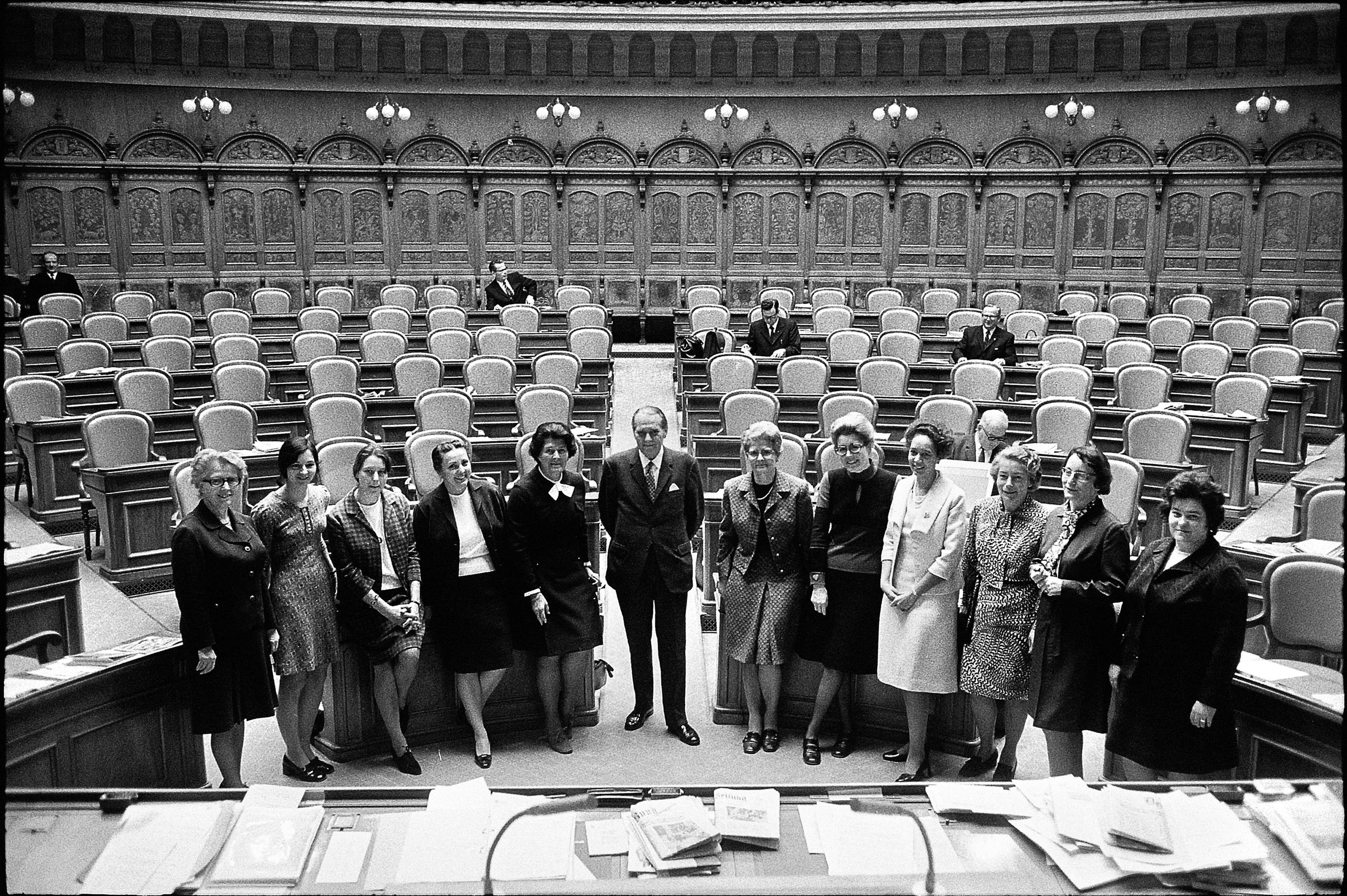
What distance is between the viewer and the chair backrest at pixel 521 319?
12188 millimetres

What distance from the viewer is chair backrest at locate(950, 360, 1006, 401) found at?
29.0ft

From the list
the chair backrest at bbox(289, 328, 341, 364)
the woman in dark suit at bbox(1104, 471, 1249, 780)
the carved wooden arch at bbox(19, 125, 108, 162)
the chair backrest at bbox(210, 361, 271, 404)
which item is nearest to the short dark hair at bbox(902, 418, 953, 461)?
the woman in dark suit at bbox(1104, 471, 1249, 780)

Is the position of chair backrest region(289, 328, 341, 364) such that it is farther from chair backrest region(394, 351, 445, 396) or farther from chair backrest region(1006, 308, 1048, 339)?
chair backrest region(1006, 308, 1048, 339)

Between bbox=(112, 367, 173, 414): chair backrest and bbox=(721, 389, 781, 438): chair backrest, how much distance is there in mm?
4548

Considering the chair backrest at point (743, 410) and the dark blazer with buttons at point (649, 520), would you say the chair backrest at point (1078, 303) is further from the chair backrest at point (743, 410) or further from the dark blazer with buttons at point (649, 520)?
the dark blazer with buttons at point (649, 520)

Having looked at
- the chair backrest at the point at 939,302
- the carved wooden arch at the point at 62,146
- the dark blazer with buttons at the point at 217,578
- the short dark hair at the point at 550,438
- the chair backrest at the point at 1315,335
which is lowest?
the dark blazer with buttons at the point at 217,578

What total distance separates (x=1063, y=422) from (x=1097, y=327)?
4.94 m

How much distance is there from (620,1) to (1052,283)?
780cm

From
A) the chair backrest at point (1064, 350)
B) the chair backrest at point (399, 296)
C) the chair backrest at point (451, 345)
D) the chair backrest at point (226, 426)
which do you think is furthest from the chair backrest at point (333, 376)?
the chair backrest at point (1064, 350)

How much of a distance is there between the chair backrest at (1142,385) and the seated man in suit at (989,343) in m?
1.28

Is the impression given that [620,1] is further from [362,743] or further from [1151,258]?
[362,743]

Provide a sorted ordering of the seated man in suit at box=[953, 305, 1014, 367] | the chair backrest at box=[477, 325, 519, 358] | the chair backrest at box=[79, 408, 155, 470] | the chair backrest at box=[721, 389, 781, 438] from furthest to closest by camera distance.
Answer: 1. the chair backrest at box=[477, 325, 519, 358]
2. the seated man in suit at box=[953, 305, 1014, 367]
3. the chair backrest at box=[721, 389, 781, 438]
4. the chair backrest at box=[79, 408, 155, 470]

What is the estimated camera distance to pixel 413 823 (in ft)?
9.38

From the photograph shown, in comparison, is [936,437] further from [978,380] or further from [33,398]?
[33,398]
